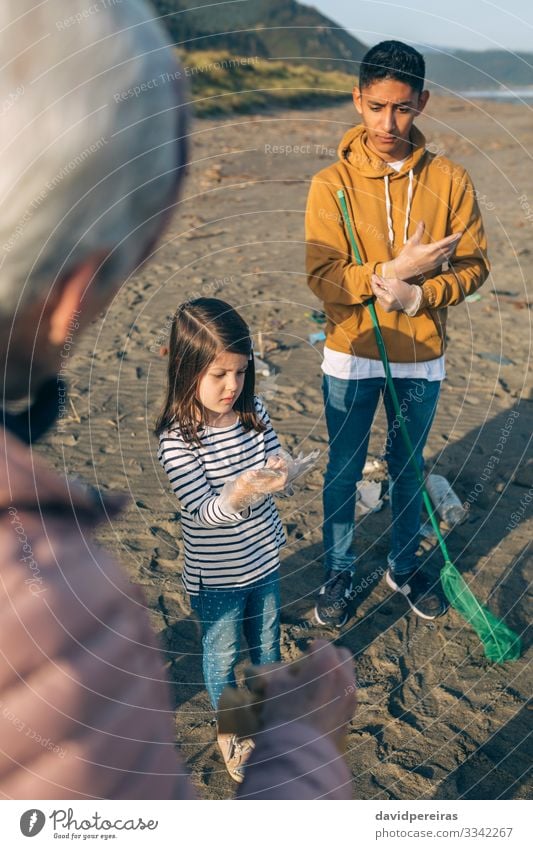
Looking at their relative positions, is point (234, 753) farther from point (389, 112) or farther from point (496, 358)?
point (496, 358)

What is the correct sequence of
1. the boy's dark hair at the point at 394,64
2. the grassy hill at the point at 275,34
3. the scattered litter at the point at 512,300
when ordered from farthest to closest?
the grassy hill at the point at 275,34
the scattered litter at the point at 512,300
the boy's dark hair at the point at 394,64

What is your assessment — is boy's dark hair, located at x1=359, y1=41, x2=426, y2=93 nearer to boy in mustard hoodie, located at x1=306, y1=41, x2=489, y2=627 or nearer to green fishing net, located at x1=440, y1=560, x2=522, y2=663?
boy in mustard hoodie, located at x1=306, y1=41, x2=489, y2=627

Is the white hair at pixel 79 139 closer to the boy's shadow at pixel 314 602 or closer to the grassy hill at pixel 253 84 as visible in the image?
the boy's shadow at pixel 314 602

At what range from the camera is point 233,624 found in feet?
9.47

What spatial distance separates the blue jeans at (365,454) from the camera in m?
3.50

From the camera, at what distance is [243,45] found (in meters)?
28.4

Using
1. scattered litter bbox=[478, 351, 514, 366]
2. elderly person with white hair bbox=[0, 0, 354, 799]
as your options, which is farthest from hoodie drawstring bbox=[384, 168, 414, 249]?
scattered litter bbox=[478, 351, 514, 366]

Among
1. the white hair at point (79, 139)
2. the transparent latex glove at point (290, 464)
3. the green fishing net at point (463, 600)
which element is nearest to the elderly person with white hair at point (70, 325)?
the white hair at point (79, 139)

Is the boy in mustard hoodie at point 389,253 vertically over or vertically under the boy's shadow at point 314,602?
over

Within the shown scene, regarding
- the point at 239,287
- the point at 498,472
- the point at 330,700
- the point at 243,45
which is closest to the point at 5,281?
the point at 330,700

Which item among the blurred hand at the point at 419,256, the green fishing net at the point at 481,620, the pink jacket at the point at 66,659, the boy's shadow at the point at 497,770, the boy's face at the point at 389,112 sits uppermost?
the boy's face at the point at 389,112

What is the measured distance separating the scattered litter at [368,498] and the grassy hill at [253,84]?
12.1 m

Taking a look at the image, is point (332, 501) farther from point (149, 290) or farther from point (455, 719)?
point (149, 290)

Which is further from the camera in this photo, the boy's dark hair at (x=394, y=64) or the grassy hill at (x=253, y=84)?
the grassy hill at (x=253, y=84)
